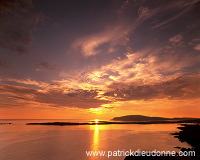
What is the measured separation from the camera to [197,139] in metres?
44.1

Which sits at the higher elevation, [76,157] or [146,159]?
[146,159]

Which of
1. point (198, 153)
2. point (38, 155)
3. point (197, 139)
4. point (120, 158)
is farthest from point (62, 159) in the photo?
point (197, 139)

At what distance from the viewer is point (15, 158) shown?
28.8 metres

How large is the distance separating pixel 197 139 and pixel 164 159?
3246 centimetres

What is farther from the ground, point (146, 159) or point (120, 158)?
point (146, 159)

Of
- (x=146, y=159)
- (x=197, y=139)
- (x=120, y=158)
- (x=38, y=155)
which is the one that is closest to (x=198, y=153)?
(x=146, y=159)

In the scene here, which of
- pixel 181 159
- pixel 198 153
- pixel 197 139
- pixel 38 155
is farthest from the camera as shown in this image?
pixel 197 139

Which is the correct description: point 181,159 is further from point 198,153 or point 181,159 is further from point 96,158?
point 96,158

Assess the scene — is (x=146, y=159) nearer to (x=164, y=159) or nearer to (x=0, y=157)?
(x=164, y=159)

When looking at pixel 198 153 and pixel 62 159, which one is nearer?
pixel 198 153

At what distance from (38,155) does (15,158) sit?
4336 mm

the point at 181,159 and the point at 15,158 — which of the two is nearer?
the point at 181,159

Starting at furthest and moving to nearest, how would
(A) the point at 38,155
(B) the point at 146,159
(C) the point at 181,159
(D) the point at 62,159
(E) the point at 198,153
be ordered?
(A) the point at 38,155 → (D) the point at 62,159 → (E) the point at 198,153 → (B) the point at 146,159 → (C) the point at 181,159

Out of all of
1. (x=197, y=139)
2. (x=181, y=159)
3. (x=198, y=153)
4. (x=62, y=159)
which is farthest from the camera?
(x=197, y=139)
